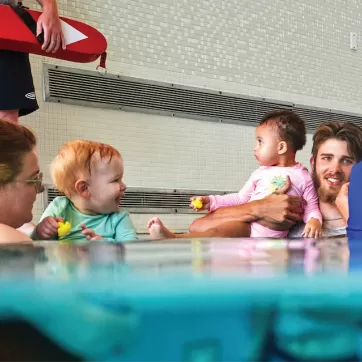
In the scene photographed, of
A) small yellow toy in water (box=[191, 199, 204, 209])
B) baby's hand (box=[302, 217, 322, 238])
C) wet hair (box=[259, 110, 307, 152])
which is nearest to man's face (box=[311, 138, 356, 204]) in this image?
baby's hand (box=[302, 217, 322, 238])

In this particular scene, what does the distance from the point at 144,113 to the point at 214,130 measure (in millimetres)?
623

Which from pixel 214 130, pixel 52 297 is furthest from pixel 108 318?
pixel 214 130

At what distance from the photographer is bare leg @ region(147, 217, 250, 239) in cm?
208

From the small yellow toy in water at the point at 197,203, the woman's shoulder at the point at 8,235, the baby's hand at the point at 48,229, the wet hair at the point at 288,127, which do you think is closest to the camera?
the woman's shoulder at the point at 8,235

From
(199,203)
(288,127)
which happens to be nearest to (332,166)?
(288,127)

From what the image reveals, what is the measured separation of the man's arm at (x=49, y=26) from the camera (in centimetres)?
232

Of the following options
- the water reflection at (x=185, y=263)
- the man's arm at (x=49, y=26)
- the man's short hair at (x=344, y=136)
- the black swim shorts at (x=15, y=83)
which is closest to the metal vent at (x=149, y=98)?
the man's arm at (x=49, y=26)

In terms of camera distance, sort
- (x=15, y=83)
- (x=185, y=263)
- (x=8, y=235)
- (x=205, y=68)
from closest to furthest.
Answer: (x=185, y=263)
(x=8, y=235)
(x=15, y=83)
(x=205, y=68)

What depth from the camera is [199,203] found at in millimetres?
2455

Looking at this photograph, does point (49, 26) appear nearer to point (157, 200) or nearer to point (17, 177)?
point (17, 177)

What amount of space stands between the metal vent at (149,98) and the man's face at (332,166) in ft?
6.12

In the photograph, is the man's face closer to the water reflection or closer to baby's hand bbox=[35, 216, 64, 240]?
baby's hand bbox=[35, 216, 64, 240]

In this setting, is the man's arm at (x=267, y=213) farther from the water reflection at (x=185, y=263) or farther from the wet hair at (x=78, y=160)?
the water reflection at (x=185, y=263)

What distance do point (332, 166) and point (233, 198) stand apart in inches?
23.8
